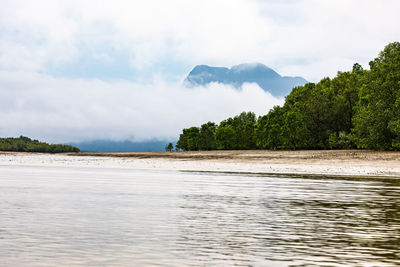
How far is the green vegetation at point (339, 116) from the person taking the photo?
7550 cm

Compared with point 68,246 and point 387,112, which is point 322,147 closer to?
point 387,112

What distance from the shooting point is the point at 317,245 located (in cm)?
1092

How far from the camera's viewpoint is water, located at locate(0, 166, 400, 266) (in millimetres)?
9414

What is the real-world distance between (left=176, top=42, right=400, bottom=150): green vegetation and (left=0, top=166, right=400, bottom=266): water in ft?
186

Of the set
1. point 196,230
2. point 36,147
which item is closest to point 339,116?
point 196,230

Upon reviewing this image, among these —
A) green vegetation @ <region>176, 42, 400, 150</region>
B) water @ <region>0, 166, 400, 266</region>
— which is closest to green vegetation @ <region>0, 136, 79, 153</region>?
green vegetation @ <region>176, 42, 400, 150</region>

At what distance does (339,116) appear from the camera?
354 feet

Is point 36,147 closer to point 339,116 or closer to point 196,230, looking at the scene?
point 339,116

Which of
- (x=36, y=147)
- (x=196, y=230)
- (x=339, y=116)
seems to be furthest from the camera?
(x=36, y=147)

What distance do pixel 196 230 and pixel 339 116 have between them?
100 metres

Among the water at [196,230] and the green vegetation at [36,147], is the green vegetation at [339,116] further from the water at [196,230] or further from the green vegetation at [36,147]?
the green vegetation at [36,147]

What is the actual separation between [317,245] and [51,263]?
590 cm

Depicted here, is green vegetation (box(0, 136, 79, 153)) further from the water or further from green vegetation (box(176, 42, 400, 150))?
the water

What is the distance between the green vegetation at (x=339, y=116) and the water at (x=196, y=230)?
56.7 metres
